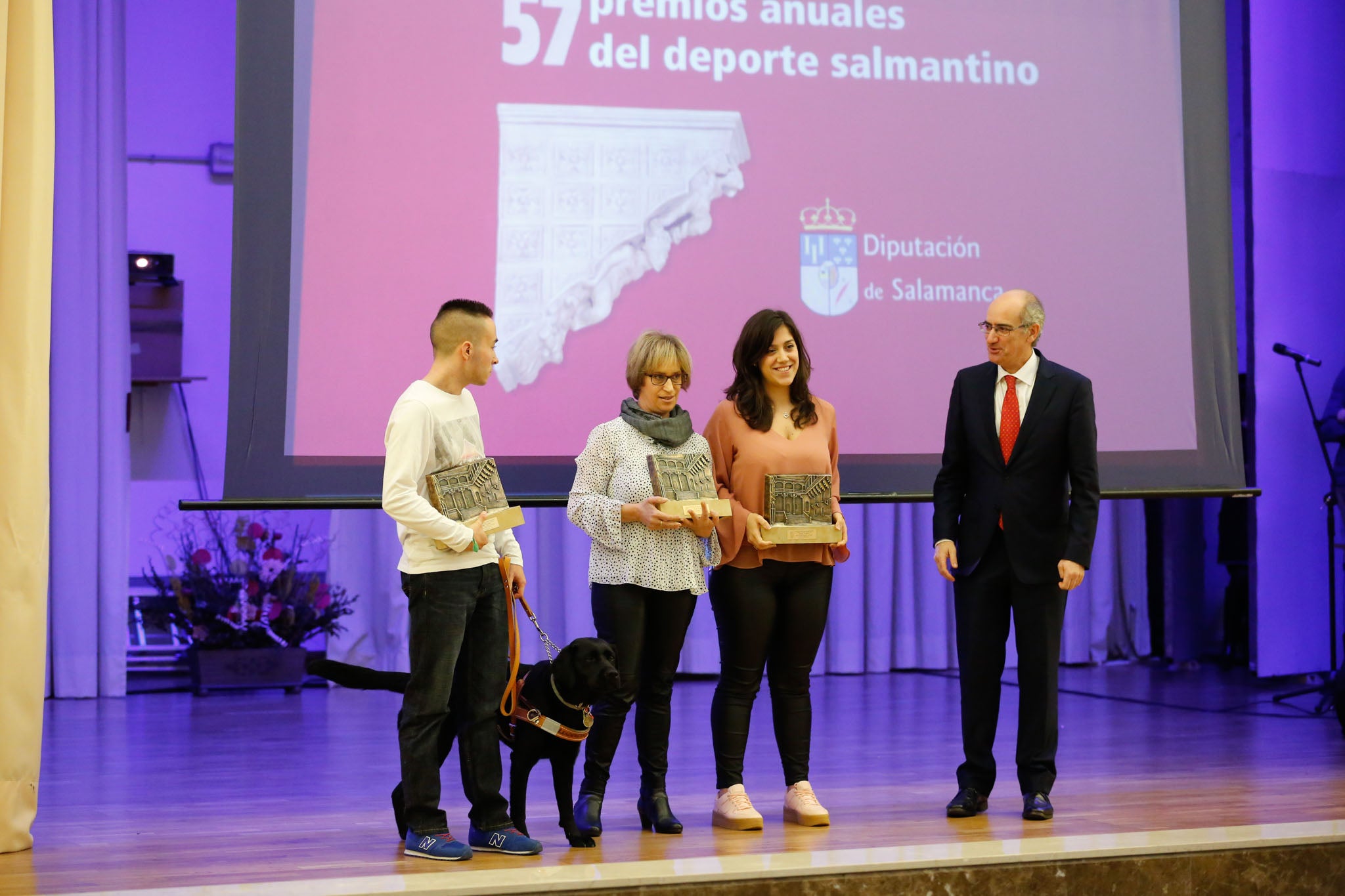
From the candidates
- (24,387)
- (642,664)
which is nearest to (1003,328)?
(642,664)

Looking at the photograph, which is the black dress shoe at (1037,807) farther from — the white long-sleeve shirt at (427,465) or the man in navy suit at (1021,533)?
the white long-sleeve shirt at (427,465)

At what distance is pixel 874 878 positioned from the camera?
2.71 metres

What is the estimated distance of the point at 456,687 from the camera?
2971 mm

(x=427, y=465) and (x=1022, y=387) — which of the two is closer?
(x=427, y=465)

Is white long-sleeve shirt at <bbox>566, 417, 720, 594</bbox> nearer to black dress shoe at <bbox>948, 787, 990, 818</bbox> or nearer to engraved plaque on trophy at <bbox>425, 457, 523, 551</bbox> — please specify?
engraved plaque on trophy at <bbox>425, 457, 523, 551</bbox>

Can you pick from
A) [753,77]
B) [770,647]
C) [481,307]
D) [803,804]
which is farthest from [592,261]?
[803,804]

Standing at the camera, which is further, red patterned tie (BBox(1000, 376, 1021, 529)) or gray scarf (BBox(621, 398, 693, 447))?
red patterned tie (BBox(1000, 376, 1021, 529))

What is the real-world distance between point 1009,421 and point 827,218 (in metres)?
1.18

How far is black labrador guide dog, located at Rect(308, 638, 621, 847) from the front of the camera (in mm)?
2830

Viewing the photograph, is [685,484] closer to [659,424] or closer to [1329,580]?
[659,424]

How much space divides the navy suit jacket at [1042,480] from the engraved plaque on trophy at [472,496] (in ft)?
4.08

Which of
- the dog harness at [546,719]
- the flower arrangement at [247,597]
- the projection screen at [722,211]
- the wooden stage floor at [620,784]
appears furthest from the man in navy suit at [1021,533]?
the flower arrangement at [247,597]

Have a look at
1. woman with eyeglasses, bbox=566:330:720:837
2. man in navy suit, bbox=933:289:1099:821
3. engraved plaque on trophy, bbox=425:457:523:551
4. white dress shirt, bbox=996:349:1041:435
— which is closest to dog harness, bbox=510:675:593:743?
woman with eyeglasses, bbox=566:330:720:837

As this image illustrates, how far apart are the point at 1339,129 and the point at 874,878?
200 inches
